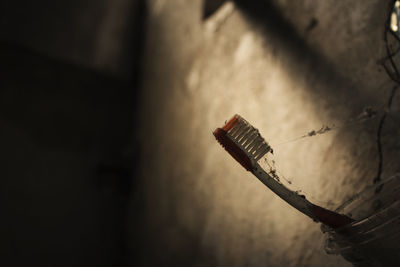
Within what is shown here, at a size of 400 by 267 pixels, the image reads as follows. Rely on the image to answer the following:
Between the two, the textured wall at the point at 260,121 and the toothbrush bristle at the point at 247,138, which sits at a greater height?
the textured wall at the point at 260,121

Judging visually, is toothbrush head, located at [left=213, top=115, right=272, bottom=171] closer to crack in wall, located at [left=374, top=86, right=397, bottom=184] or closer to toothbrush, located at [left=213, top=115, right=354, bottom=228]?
toothbrush, located at [left=213, top=115, right=354, bottom=228]

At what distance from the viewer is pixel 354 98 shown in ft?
2.48

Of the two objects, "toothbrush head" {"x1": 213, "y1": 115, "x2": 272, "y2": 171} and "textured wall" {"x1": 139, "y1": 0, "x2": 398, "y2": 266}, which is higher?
"textured wall" {"x1": 139, "y1": 0, "x2": 398, "y2": 266}

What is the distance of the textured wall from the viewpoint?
2.49ft

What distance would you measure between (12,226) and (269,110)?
4.41ft

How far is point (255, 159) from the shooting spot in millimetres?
555

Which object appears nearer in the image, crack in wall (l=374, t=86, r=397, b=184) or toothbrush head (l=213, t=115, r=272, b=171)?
toothbrush head (l=213, t=115, r=272, b=171)

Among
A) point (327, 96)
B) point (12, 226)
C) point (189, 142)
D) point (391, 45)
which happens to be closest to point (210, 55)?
point (189, 142)

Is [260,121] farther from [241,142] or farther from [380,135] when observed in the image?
[241,142]

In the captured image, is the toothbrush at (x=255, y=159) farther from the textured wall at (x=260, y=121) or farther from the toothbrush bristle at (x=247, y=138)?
the textured wall at (x=260, y=121)

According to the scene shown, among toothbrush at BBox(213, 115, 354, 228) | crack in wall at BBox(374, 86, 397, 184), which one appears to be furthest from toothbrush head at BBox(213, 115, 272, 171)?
crack in wall at BBox(374, 86, 397, 184)

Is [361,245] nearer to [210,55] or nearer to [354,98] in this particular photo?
[354,98]

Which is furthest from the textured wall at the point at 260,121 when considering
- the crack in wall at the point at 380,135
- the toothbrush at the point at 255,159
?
the toothbrush at the point at 255,159

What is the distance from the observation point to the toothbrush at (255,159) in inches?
20.8
